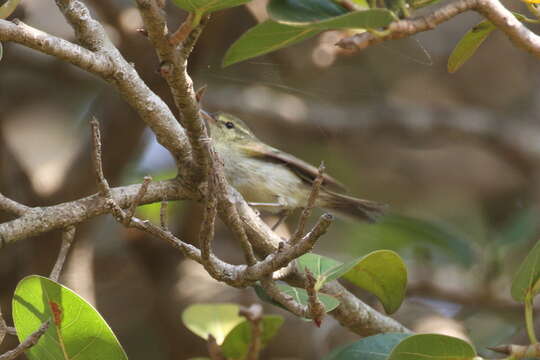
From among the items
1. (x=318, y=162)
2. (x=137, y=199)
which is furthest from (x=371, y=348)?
(x=318, y=162)

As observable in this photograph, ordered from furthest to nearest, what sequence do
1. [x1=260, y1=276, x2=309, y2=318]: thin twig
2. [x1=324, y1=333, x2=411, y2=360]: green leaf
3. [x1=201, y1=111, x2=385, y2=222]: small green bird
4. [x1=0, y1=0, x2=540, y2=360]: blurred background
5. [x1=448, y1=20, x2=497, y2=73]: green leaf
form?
[x1=0, y1=0, x2=540, y2=360]: blurred background
[x1=201, y1=111, x2=385, y2=222]: small green bird
[x1=324, y1=333, x2=411, y2=360]: green leaf
[x1=448, y1=20, x2=497, y2=73]: green leaf
[x1=260, y1=276, x2=309, y2=318]: thin twig

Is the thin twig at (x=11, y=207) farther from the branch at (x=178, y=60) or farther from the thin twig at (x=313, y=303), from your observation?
the thin twig at (x=313, y=303)

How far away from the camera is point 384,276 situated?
1.90 meters

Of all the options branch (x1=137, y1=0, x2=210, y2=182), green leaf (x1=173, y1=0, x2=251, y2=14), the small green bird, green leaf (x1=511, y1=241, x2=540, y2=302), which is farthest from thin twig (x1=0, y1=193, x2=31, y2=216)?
the small green bird

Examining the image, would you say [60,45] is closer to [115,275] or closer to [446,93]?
[115,275]

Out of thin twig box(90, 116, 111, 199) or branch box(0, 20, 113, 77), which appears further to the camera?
branch box(0, 20, 113, 77)

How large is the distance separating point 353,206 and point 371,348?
46.1 inches

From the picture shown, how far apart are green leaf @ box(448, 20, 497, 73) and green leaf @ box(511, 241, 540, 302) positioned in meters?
0.46

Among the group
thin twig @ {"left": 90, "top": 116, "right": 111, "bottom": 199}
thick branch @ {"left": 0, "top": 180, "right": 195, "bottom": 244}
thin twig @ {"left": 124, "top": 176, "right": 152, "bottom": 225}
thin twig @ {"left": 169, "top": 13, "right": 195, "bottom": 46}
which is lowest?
thick branch @ {"left": 0, "top": 180, "right": 195, "bottom": 244}

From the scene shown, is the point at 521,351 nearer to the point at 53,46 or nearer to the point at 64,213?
the point at 64,213

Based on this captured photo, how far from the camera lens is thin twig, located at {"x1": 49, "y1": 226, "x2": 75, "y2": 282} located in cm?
168

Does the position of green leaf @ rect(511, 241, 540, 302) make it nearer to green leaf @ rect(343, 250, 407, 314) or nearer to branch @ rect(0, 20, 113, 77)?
green leaf @ rect(343, 250, 407, 314)

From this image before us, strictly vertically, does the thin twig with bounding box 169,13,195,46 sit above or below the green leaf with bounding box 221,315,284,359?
above

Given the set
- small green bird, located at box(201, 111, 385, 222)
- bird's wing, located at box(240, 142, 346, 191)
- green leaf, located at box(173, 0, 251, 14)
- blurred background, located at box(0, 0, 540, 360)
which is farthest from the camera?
blurred background, located at box(0, 0, 540, 360)
